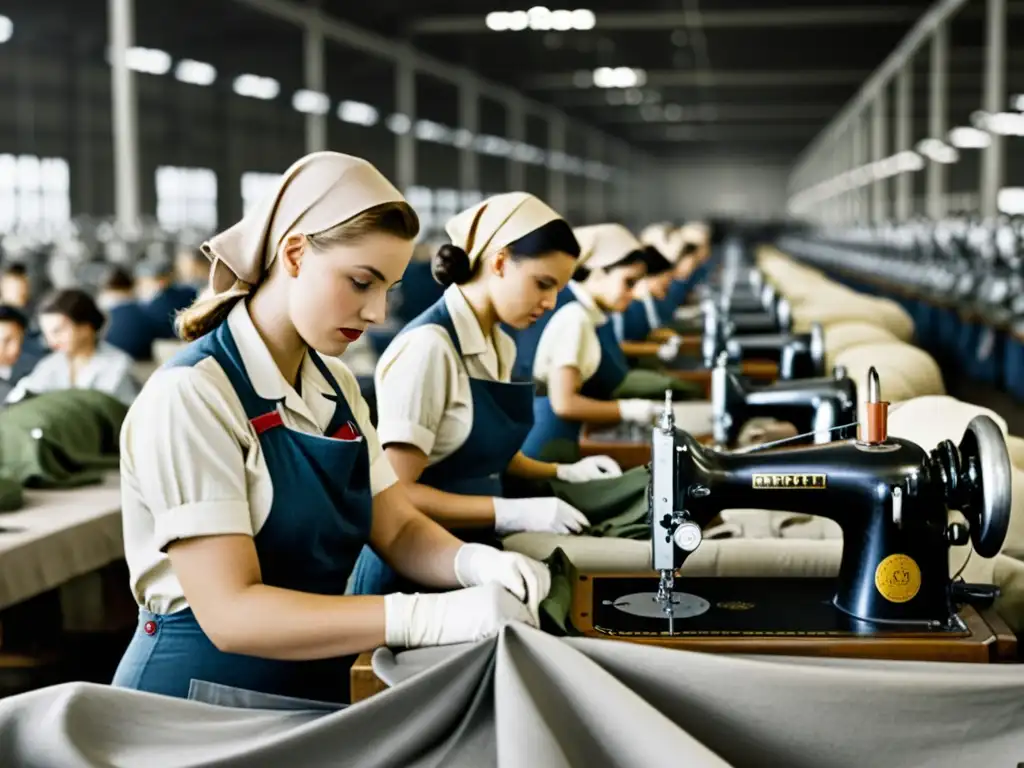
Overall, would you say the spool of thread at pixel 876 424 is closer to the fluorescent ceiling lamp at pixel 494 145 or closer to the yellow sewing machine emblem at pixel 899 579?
the yellow sewing machine emblem at pixel 899 579

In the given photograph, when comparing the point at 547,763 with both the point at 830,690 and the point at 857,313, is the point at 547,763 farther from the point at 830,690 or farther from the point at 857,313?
the point at 857,313

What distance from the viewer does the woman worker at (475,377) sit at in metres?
2.45

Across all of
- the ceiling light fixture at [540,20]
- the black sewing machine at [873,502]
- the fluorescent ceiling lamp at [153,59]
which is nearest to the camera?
the black sewing machine at [873,502]

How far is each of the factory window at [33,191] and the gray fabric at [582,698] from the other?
1573 cm

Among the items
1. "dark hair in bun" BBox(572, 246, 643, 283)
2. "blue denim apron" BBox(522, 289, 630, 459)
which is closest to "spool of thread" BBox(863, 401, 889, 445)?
"blue denim apron" BBox(522, 289, 630, 459)

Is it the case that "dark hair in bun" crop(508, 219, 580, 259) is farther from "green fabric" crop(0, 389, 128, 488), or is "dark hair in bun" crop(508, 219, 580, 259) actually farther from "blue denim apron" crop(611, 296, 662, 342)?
"blue denim apron" crop(611, 296, 662, 342)

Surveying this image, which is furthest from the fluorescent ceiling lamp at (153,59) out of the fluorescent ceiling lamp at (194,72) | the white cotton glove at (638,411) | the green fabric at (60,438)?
the white cotton glove at (638,411)

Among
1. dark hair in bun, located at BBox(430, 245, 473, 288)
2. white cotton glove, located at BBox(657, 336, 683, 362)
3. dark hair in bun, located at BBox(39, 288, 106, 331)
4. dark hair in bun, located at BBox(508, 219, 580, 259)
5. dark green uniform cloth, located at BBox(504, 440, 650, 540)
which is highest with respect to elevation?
dark hair in bun, located at BBox(508, 219, 580, 259)

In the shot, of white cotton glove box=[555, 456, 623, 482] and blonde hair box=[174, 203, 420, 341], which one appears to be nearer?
blonde hair box=[174, 203, 420, 341]

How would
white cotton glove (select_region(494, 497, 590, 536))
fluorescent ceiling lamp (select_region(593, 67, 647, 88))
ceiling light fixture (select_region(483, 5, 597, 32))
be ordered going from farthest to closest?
fluorescent ceiling lamp (select_region(593, 67, 647, 88)), ceiling light fixture (select_region(483, 5, 597, 32)), white cotton glove (select_region(494, 497, 590, 536))

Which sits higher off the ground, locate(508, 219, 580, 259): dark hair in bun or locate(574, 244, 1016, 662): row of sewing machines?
locate(508, 219, 580, 259): dark hair in bun

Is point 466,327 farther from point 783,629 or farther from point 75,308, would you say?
point 75,308

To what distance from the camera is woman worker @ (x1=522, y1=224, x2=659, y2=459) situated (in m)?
3.98

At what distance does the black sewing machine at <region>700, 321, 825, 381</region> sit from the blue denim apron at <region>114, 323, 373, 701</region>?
86.4 inches
